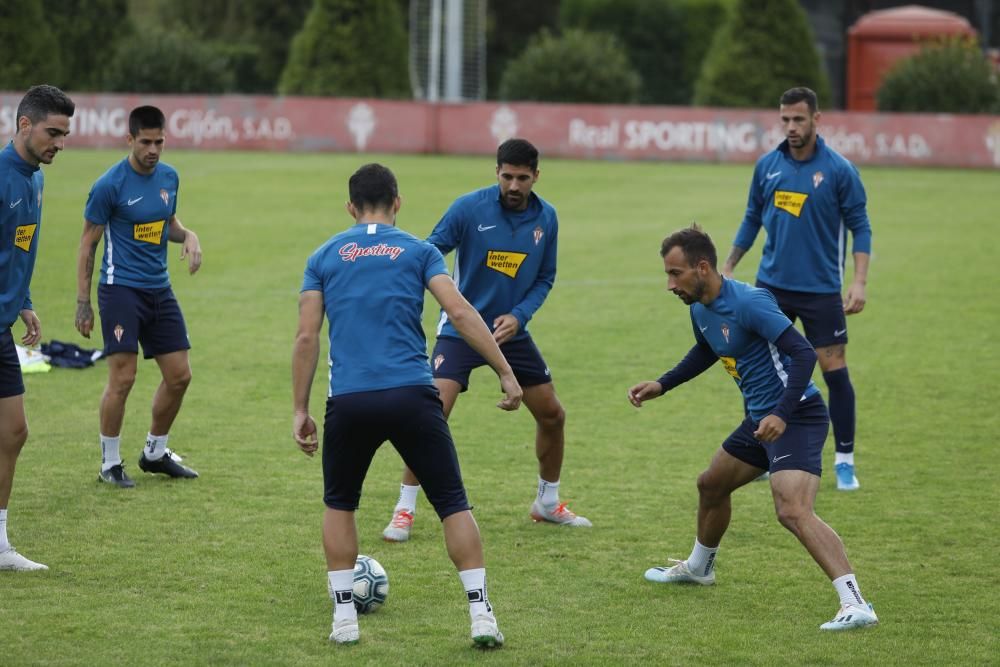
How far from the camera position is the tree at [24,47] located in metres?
45.4

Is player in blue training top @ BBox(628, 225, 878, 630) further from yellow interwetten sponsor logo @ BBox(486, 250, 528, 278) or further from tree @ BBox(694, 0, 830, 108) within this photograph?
tree @ BBox(694, 0, 830, 108)

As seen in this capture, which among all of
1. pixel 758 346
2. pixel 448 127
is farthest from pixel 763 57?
pixel 758 346

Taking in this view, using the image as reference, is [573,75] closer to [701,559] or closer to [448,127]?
[448,127]

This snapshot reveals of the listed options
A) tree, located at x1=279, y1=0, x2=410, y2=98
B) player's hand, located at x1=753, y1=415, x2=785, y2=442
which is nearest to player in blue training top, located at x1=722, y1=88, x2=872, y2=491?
player's hand, located at x1=753, y1=415, x2=785, y2=442

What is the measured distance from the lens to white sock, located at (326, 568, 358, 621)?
6480 mm

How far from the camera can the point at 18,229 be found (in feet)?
24.7

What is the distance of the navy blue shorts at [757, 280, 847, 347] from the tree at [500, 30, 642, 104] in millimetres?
38174

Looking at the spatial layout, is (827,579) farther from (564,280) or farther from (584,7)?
(584,7)

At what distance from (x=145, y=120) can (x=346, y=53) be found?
38.4 meters

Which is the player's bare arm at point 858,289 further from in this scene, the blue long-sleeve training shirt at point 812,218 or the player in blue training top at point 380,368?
the player in blue training top at point 380,368

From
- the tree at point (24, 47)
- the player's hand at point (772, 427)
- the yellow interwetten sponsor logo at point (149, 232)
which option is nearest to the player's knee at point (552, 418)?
the player's hand at point (772, 427)

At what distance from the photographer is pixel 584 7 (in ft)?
214

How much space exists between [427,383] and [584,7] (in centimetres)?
6108

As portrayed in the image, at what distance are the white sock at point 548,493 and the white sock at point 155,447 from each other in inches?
106
